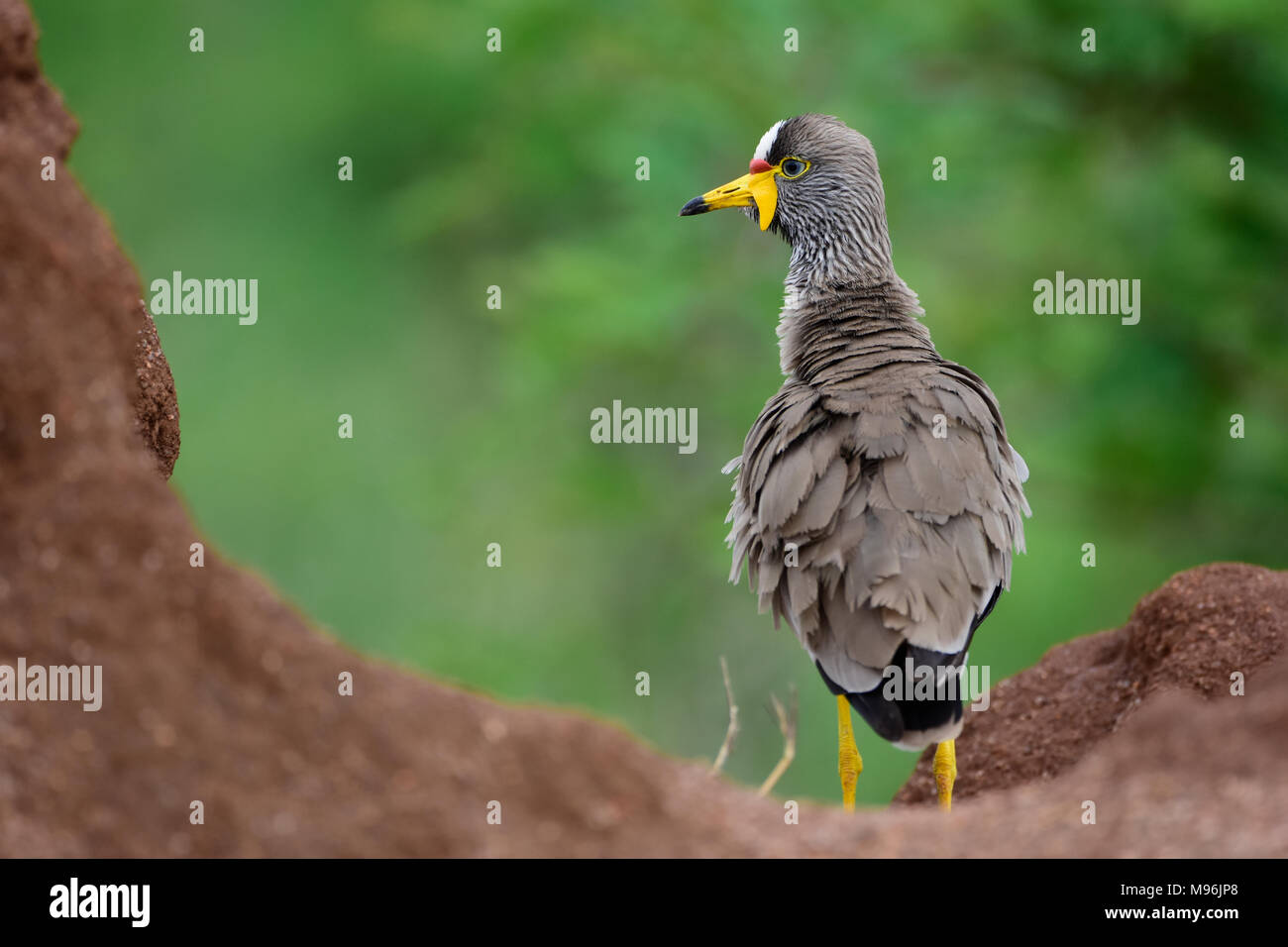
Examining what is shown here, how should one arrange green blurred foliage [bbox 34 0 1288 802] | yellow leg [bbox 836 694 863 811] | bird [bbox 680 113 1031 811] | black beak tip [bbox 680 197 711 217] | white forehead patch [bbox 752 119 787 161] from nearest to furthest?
bird [bbox 680 113 1031 811], yellow leg [bbox 836 694 863 811], black beak tip [bbox 680 197 711 217], white forehead patch [bbox 752 119 787 161], green blurred foliage [bbox 34 0 1288 802]

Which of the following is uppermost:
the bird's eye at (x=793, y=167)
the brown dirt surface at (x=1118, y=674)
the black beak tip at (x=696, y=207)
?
the bird's eye at (x=793, y=167)

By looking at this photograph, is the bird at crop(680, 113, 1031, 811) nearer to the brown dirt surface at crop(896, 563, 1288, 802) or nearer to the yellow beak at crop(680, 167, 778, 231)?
the brown dirt surface at crop(896, 563, 1288, 802)

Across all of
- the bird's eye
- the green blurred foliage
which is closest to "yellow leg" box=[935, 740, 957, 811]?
the bird's eye

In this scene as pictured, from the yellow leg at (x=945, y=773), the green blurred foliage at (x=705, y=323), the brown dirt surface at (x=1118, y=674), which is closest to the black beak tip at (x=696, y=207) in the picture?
the brown dirt surface at (x=1118, y=674)

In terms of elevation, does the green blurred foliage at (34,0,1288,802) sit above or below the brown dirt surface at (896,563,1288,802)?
above

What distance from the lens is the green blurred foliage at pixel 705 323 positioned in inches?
470

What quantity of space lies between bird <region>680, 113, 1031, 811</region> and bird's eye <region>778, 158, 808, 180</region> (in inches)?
49.3

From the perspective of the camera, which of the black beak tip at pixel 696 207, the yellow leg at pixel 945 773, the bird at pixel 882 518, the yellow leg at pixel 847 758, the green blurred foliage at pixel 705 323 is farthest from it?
the green blurred foliage at pixel 705 323

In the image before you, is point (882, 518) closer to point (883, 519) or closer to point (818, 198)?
point (883, 519)

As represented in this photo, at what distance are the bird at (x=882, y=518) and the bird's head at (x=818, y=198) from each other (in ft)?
1.85

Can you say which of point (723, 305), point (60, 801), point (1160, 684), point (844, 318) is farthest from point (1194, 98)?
point (60, 801)

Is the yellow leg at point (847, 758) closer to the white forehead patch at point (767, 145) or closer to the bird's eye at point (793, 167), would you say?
the bird's eye at point (793, 167)

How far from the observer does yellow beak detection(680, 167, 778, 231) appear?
714cm

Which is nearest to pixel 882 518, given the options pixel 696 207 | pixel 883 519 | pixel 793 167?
pixel 883 519
